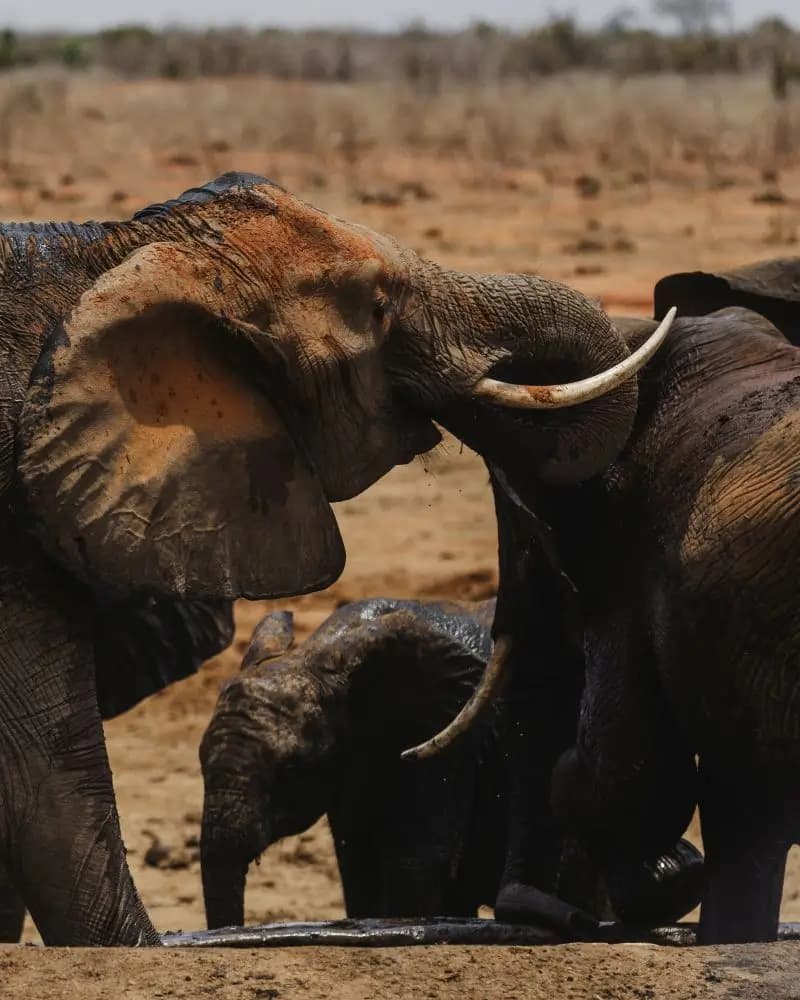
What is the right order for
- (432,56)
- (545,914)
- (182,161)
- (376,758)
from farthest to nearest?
(432,56), (182,161), (376,758), (545,914)

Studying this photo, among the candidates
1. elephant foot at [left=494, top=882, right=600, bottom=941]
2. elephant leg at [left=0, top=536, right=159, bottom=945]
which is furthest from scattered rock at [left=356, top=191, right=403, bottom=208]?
elephant leg at [left=0, top=536, right=159, bottom=945]

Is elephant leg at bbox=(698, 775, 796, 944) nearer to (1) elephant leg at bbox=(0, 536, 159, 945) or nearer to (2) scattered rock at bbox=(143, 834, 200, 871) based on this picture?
(1) elephant leg at bbox=(0, 536, 159, 945)

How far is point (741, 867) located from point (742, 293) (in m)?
1.18

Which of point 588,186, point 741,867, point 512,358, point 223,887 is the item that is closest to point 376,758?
point 223,887

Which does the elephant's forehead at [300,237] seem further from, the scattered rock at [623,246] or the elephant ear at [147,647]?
the scattered rock at [623,246]

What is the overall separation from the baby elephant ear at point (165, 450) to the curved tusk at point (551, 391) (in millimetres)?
325

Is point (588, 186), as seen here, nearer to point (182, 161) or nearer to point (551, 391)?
point (182, 161)

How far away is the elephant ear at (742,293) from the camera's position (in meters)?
5.06

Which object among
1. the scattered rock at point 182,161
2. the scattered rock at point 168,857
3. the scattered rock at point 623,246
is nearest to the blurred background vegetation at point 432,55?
the scattered rock at point 182,161

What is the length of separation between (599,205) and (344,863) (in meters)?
8.95

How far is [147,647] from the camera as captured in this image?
17.1ft

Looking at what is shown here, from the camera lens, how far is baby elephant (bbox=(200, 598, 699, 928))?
5188 mm

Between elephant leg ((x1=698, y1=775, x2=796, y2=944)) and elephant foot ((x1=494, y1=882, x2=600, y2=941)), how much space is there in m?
0.38

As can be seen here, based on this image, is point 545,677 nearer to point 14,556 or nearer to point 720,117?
point 14,556
